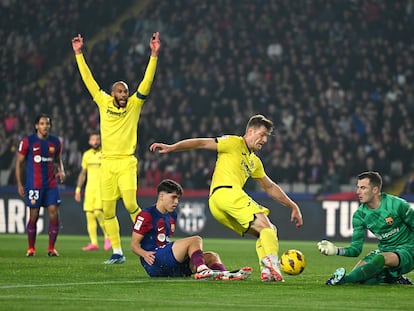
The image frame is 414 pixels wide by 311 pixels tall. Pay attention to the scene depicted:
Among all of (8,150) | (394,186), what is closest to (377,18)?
(394,186)

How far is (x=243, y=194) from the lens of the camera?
33.1ft

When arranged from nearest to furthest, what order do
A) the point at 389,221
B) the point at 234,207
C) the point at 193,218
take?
the point at 389,221
the point at 234,207
the point at 193,218

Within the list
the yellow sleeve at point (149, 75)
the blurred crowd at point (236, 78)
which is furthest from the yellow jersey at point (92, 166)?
the blurred crowd at point (236, 78)

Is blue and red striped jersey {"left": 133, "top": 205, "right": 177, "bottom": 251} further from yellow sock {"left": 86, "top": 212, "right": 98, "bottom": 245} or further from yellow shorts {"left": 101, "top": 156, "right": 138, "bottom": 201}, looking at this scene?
yellow sock {"left": 86, "top": 212, "right": 98, "bottom": 245}

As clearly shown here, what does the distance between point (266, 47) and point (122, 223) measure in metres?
7.69

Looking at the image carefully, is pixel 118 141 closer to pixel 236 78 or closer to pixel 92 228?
pixel 92 228

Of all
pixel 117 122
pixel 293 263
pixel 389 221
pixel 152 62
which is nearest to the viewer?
pixel 293 263

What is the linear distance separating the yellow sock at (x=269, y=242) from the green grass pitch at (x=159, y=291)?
325 millimetres

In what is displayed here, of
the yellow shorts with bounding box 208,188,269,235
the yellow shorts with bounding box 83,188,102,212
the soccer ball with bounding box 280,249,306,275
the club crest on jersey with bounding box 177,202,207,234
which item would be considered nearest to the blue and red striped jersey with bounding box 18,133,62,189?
the yellow shorts with bounding box 83,188,102,212

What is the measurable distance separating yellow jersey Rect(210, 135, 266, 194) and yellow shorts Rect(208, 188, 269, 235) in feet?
0.36

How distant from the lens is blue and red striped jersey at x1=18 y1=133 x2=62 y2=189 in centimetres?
1495

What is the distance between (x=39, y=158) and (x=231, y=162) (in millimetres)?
5455

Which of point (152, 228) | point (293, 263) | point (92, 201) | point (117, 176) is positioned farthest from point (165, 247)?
point (92, 201)

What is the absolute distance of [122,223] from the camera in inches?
914
